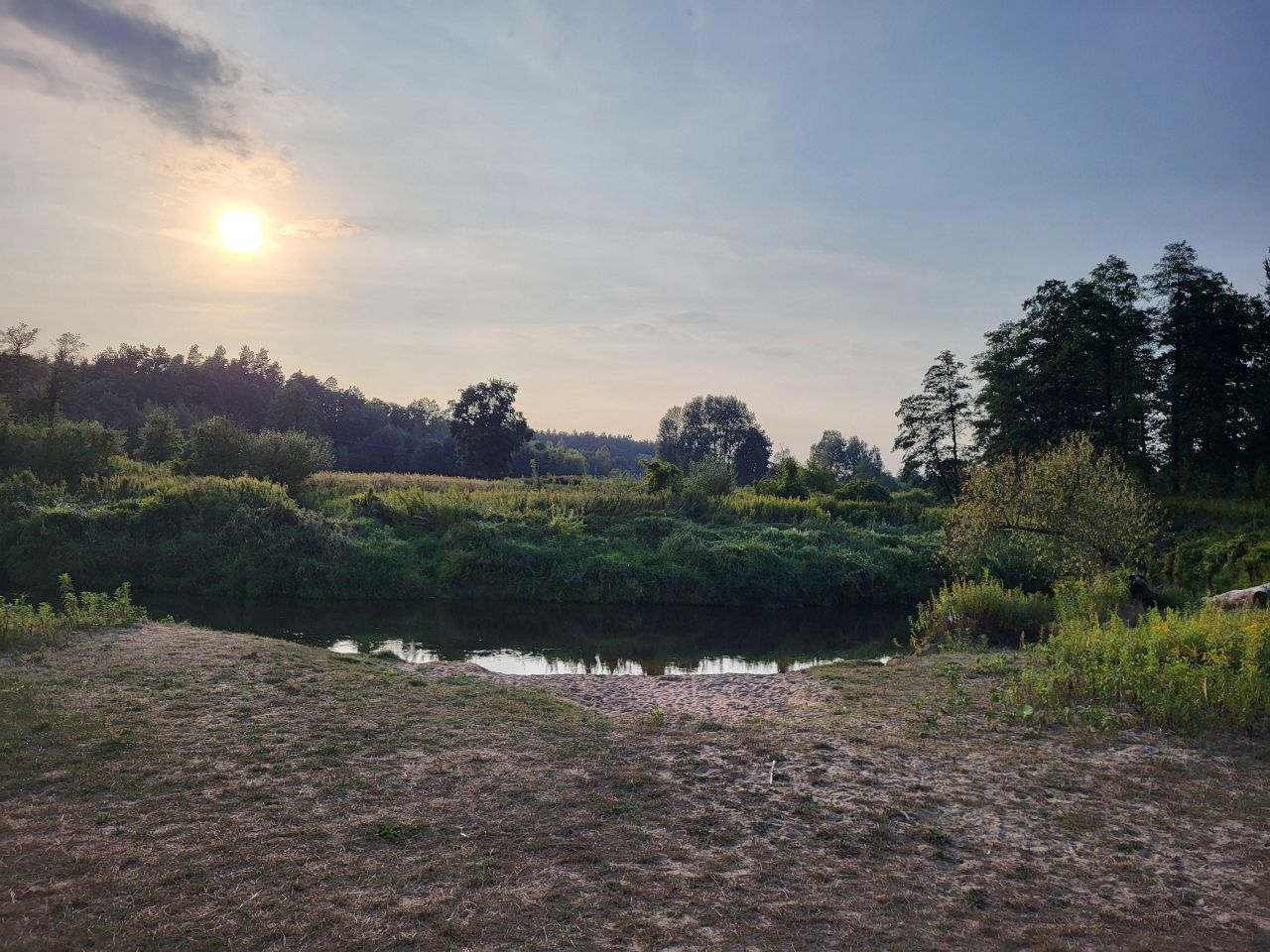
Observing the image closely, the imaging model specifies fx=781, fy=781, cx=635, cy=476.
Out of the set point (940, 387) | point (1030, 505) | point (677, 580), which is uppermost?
point (940, 387)

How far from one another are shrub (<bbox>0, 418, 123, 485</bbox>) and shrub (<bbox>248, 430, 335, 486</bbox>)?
5.34m

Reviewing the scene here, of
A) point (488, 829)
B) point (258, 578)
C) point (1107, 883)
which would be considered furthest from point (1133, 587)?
point (258, 578)

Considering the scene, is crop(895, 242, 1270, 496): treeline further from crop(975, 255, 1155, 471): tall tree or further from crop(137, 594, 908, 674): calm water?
crop(137, 594, 908, 674): calm water

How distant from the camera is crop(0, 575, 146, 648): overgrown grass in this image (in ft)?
34.3

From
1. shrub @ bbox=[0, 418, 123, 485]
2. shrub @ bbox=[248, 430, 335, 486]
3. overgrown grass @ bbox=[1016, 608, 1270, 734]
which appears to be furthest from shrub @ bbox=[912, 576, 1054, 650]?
shrub @ bbox=[0, 418, 123, 485]

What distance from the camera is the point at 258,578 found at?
22.0 metres

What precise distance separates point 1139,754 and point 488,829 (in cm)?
598

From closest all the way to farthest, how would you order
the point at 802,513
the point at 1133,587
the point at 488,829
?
the point at 488,829 < the point at 1133,587 < the point at 802,513

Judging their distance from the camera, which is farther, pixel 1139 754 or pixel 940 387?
pixel 940 387

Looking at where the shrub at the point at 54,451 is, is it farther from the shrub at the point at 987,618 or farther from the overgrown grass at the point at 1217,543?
the overgrown grass at the point at 1217,543

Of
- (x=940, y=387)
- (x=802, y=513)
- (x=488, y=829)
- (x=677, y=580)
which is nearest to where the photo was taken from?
(x=488, y=829)

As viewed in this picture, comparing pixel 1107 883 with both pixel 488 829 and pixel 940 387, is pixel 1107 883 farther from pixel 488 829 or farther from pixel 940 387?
pixel 940 387

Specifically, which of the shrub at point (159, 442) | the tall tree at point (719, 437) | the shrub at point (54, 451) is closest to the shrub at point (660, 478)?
the shrub at point (54, 451)

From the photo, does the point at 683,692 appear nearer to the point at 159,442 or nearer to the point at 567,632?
the point at 567,632
